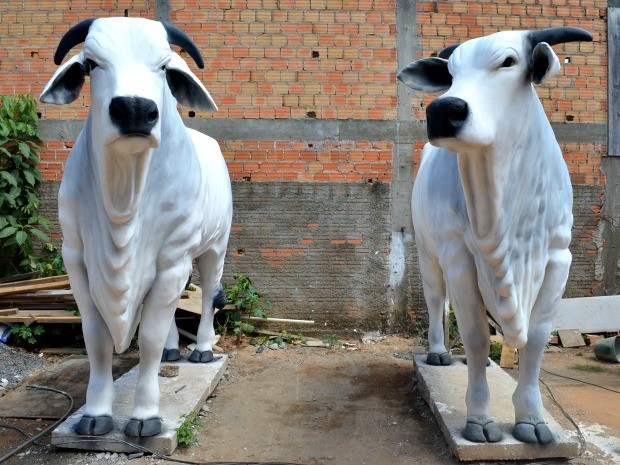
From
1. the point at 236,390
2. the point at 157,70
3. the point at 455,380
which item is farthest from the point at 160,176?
the point at 455,380

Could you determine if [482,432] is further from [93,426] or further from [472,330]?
[93,426]

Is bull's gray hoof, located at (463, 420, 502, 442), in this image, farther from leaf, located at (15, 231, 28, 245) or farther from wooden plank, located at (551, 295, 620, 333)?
leaf, located at (15, 231, 28, 245)

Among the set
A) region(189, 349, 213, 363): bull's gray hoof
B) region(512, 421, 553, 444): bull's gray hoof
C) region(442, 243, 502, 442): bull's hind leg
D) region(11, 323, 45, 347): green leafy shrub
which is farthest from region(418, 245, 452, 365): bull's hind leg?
region(11, 323, 45, 347): green leafy shrub

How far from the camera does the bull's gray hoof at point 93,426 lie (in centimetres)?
313

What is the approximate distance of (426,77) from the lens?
291 centimetres

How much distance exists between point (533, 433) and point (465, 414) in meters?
0.47

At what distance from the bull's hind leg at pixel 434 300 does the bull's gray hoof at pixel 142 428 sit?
2.15m

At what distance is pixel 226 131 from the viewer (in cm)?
609

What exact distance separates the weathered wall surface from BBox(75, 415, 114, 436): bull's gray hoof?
302 cm

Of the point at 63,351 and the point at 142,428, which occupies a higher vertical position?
the point at 142,428

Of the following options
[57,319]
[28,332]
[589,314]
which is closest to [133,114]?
[57,319]

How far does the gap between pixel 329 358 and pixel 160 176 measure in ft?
9.63

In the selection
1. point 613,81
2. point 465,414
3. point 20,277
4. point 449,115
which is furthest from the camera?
point 613,81

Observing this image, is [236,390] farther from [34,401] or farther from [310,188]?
[310,188]
